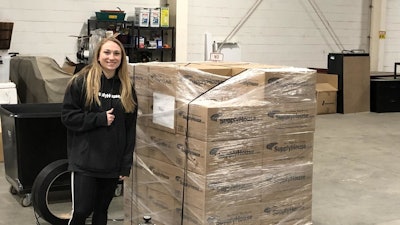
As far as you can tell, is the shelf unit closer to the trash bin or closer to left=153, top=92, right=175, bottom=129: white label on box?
the trash bin

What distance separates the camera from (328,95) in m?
8.90

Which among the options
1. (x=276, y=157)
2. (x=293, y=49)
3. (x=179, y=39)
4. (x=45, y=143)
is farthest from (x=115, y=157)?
(x=293, y=49)

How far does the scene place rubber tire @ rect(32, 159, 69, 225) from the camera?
3.31 meters

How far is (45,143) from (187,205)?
146 cm

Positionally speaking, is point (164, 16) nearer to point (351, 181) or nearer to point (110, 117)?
point (351, 181)

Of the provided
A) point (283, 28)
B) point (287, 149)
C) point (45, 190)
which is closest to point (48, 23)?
point (283, 28)

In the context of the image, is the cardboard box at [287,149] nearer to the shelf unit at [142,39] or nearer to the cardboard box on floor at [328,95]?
the shelf unit at [142,39]

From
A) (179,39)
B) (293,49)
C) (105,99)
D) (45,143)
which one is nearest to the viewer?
(105,99)

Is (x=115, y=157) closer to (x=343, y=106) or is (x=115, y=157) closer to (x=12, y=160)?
(x=12, y=160)

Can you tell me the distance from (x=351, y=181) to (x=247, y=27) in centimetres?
574

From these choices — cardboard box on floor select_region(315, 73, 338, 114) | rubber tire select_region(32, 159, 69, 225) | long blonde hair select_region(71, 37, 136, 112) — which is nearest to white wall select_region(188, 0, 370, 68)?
cardboard box on floor select_region(315, 73, 338, 114)

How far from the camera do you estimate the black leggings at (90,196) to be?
104 inches

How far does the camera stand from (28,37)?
7875 millimetres

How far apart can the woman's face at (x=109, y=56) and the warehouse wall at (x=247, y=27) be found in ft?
18.5
